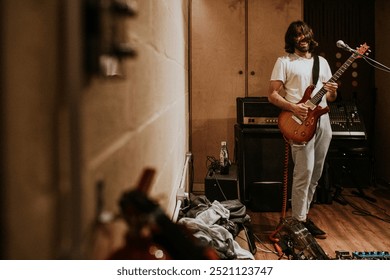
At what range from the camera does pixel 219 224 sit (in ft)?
6.79

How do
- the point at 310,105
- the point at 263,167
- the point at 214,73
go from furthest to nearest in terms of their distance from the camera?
the point at 214,73, the point at 263,167, the point at 310,105

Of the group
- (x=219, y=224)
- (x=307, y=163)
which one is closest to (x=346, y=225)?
(x=307, y=163)

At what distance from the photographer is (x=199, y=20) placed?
3.80 metres

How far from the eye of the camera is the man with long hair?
252 centimetres

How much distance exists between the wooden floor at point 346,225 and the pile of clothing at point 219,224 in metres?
0.12

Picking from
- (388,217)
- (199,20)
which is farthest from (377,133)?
(199,20)

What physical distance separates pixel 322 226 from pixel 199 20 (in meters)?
2.14

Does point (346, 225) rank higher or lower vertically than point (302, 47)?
lower

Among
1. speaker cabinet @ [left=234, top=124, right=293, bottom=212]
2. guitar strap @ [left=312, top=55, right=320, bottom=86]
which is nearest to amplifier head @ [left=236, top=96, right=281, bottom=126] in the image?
speaker cabinet @ [left=234, top=124, right=293, bottom=212]

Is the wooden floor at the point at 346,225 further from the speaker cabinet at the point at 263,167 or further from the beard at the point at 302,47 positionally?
the beard at the point at 302,47

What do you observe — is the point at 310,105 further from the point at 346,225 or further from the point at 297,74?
the point at 346,225

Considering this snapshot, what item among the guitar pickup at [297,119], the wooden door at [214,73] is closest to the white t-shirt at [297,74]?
the guitar pickup at [297,119]

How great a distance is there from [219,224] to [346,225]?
4.01 feet

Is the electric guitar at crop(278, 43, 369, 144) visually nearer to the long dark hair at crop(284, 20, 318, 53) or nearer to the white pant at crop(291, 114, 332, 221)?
the white pant at crop(291, 114, 332, 221)
